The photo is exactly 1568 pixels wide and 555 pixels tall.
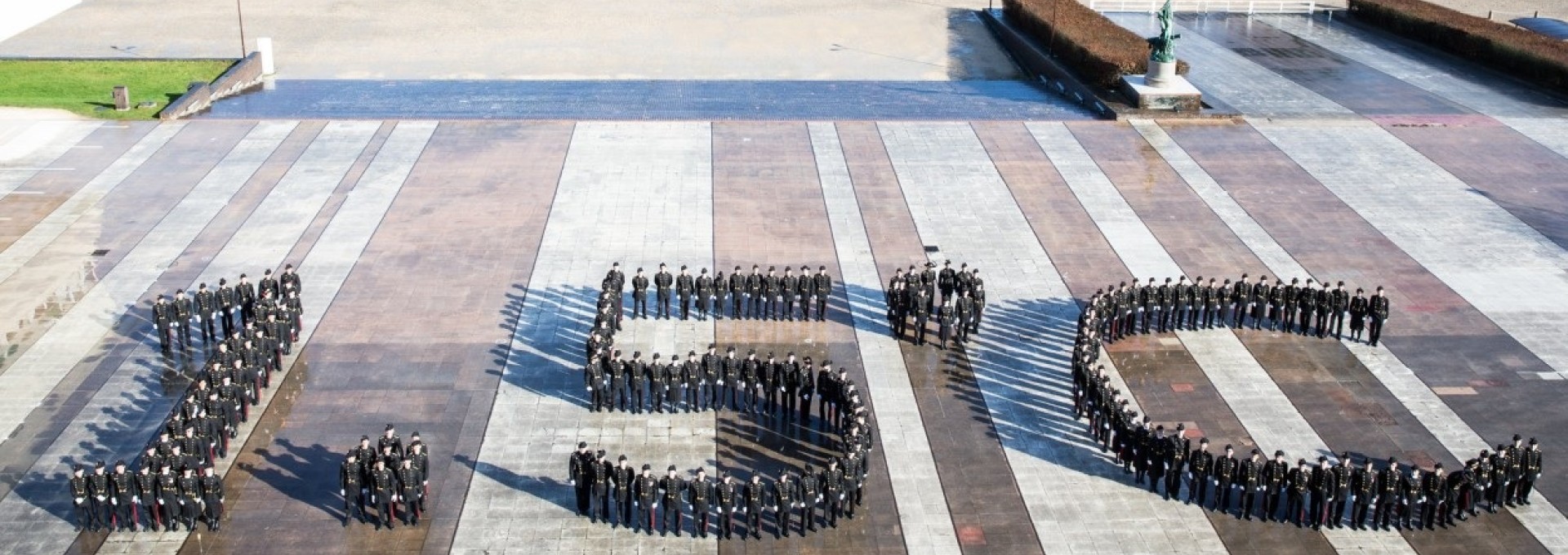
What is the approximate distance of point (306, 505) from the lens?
19953mm

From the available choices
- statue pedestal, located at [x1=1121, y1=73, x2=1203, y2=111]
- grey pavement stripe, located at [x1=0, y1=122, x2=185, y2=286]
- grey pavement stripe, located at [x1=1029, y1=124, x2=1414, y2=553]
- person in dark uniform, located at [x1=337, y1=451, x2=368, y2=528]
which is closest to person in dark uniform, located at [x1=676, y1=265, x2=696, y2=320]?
person in dark uniform, located at [x1=337, y1=451, x2=368, y2=528]

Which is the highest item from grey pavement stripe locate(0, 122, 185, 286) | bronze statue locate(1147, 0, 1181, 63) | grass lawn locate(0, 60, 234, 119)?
bronze statue locate(1147, 0, 1181, 63)

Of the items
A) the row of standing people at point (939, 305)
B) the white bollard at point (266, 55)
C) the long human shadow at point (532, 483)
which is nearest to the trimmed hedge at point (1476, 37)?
the row of standing people at point (939, 305)

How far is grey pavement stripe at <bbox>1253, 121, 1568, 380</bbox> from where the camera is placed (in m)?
26.8

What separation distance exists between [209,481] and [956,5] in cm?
3927

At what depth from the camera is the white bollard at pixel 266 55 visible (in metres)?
43.8

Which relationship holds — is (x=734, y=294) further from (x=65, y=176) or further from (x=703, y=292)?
(x=65, y=176)

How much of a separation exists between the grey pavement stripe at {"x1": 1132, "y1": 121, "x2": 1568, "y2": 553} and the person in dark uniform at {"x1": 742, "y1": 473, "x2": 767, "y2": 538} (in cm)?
940

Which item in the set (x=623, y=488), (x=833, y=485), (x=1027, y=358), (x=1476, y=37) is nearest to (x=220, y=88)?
(x=1027, y=358)

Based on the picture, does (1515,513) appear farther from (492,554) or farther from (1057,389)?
(492,554)

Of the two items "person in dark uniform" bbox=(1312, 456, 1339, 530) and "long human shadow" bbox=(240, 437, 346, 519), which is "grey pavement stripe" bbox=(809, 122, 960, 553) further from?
"long human shadow" bbox=(240, 437, 346, 519)

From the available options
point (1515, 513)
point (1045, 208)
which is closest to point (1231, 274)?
point (1045, 208)

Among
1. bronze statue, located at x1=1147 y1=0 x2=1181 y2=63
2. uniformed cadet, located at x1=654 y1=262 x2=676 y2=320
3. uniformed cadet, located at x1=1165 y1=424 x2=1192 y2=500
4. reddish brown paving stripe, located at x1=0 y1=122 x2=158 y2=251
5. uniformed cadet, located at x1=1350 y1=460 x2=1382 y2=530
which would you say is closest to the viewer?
uniformed cadet, located at x1=1350 y1=460 x2=1382 y2=530

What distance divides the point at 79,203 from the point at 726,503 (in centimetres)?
1918
